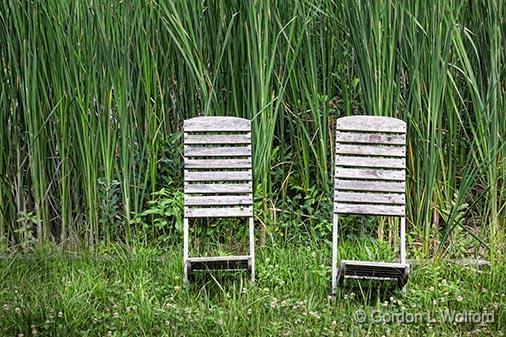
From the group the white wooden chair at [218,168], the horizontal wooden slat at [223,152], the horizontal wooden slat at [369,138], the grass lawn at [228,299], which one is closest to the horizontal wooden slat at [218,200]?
the white wooden chair at [218,168]

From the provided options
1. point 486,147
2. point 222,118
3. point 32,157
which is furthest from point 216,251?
point 486,147

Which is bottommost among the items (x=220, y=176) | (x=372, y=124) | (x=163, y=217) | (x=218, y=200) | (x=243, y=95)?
(x=163, y=217)

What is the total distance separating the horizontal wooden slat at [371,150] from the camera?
4059mm

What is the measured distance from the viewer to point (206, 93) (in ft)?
14.1

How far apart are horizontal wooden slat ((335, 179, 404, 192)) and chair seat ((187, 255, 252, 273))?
26.4 inches

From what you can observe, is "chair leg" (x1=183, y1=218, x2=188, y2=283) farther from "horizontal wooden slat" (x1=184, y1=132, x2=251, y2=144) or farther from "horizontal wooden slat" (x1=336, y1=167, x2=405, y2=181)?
"horizontal wooden slat" (x1=336, y1=167, x2=405, y2=181)

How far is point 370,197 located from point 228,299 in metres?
0.97

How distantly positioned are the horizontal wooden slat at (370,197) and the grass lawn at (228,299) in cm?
41

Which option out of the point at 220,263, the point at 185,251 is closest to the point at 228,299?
the point at 220,263

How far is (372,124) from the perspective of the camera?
4.07 metres

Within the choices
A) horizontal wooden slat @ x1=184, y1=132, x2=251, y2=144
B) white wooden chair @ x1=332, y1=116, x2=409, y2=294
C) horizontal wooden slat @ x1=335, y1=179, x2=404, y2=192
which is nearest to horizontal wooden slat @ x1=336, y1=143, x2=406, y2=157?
white wooden chair @ x1=332, y1=116, x2=409, y2=294

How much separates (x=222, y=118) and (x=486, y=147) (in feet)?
5.16

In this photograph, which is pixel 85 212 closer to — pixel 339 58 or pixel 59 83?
pixel 59 83

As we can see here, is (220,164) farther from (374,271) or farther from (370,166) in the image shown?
(374,271)
